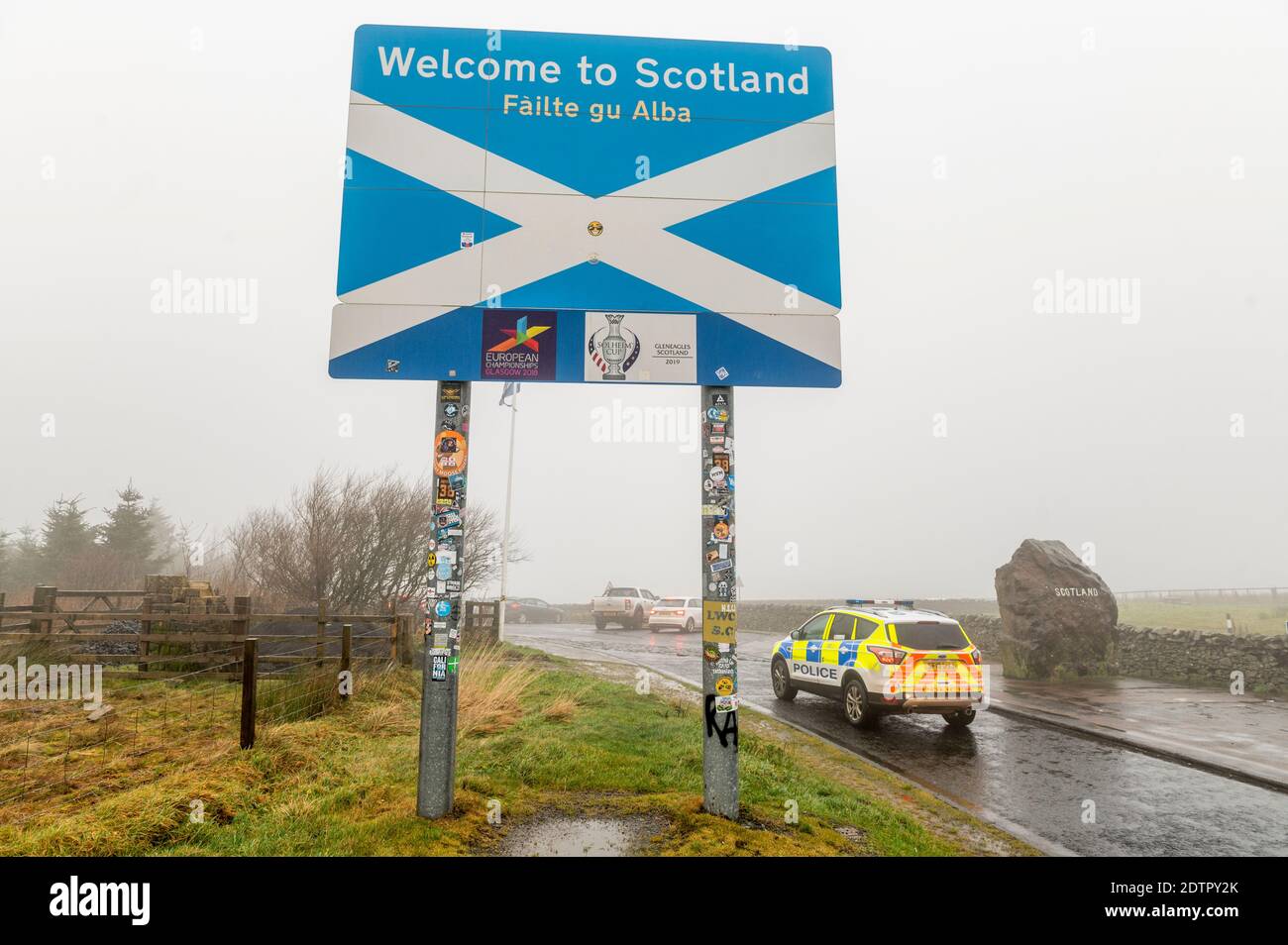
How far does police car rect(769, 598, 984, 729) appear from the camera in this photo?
29.3ft

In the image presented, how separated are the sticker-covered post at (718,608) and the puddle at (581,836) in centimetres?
53

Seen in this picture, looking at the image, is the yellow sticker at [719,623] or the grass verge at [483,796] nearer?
the grass verge at [483,796]

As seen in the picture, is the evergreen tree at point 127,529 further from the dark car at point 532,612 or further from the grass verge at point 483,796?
the grass verge at point 483,796

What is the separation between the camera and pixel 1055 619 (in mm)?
14719

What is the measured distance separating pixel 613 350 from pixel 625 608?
1062 inches

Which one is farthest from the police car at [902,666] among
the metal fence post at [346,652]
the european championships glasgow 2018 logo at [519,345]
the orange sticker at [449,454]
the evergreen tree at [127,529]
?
the evergreen tree at [127,529]

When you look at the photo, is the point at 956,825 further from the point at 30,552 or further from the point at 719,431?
the point at 30,552

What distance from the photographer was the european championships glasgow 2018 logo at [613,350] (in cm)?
498

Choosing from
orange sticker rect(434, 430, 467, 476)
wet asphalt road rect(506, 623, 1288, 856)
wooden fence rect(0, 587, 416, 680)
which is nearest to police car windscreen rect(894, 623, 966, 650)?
wet asphalt road rect(506, 623, 1288, 856)

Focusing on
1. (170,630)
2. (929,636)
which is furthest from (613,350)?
(170,630)

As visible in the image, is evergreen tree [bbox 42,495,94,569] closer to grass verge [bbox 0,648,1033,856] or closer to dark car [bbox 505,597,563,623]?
dark car [bbox 505,597,563,623]

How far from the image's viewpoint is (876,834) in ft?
16.2

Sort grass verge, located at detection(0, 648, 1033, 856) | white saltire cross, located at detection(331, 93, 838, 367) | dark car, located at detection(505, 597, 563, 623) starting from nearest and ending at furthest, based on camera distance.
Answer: grass verge, located at detection(0, 648, 1033, 856)
white saltire cross, located at detection(331, 93, 838, 367)
dark car, located at detection(505, 597, 563, 623)

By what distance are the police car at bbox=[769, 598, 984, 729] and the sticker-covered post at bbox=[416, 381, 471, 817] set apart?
20.6 ft
